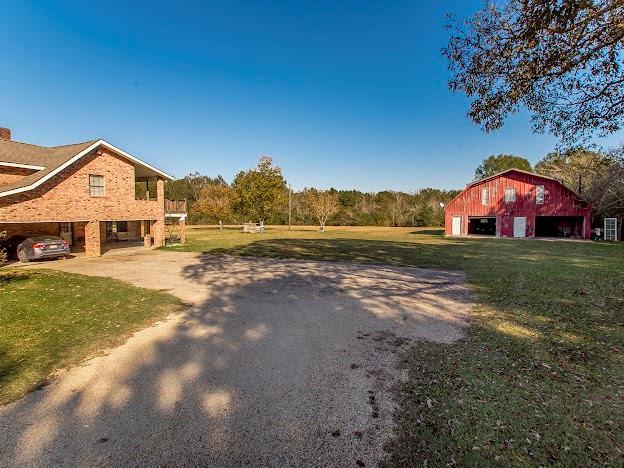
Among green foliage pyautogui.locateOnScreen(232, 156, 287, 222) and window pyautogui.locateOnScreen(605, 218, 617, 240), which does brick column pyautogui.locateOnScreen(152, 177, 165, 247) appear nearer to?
green foliage pyautogui.locateOnScreen(232, 156, 287, 222)

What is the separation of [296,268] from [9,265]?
43.6 feet

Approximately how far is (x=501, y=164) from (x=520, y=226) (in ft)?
166

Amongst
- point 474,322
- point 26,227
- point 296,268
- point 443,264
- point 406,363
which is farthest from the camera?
point 26,227

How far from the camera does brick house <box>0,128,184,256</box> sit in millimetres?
15345

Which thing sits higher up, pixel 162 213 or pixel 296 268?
pixel 162 213

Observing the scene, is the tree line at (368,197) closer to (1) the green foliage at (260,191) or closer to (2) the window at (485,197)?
(1) the green foliage at (260,191)

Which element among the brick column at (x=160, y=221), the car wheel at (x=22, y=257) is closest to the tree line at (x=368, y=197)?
the brick column at (x=160, y=221)

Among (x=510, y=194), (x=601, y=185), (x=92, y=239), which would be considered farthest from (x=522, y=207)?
(x=92, y=239)

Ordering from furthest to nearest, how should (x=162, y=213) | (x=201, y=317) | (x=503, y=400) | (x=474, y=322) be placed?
(x=162, y=213), (x=201, y=317), (x=474, y=322), (x=503, y=400)

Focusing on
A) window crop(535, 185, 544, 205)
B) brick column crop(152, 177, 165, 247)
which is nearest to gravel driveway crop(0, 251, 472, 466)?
brick column crop(152, 177, 165, 247)

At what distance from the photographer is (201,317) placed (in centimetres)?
747

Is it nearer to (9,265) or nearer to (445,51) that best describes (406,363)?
(445,51)

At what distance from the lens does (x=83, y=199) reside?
17750 mm

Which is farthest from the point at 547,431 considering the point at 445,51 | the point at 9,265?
the point at 9,265
